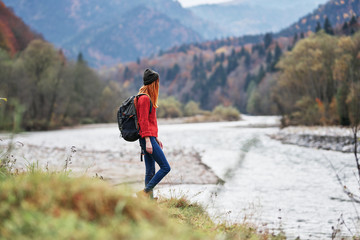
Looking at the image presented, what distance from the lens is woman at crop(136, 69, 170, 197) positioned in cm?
487

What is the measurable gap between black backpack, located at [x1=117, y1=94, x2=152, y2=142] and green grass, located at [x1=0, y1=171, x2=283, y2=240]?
7.40 ft

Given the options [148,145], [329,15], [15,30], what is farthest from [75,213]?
[15,30]

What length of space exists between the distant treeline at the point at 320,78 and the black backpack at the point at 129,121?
2790cm

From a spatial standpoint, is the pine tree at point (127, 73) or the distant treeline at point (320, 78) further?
the pine tree at point (127, 73)

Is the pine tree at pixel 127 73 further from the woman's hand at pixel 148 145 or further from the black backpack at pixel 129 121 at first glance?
the woman's hand at pixel 148 145

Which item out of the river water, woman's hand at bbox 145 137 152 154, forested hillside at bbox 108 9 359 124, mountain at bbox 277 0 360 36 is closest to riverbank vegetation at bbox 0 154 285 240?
the river water

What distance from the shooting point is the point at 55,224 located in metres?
1.93

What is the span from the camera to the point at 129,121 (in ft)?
16.2

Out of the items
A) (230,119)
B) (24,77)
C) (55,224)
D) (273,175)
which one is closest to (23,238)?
(55,224)

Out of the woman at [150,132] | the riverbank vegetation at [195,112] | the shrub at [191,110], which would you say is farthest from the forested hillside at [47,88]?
the shrub at [191,110]

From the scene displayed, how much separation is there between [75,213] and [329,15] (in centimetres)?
7293

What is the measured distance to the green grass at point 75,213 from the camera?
1.92 metres

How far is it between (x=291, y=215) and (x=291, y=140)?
19.7 meters

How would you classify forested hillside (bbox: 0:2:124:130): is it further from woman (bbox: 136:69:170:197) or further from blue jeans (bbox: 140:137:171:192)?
blue jeans (bbox: 140:137:171:192)
